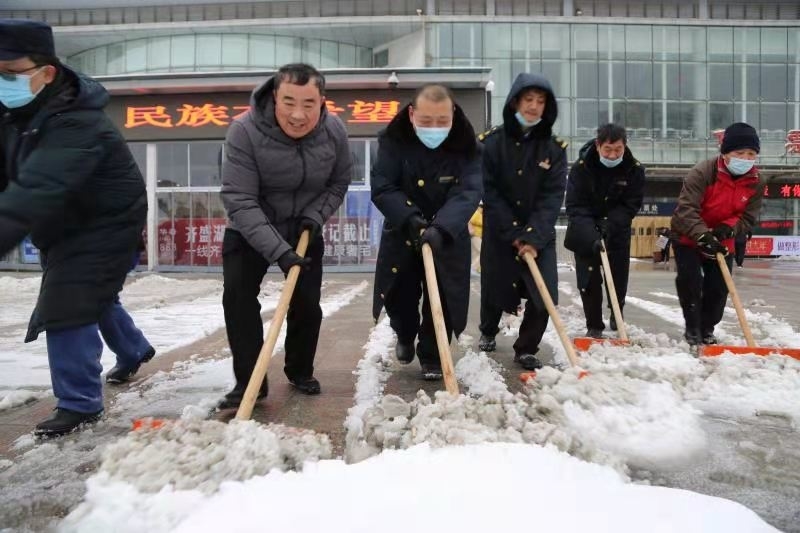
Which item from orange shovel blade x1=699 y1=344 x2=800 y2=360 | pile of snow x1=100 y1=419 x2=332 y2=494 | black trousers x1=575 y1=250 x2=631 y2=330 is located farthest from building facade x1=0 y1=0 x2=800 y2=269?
pile of snow x1=100 y1=419 x2=332 y2=494

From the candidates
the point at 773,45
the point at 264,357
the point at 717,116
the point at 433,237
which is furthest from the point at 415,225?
the point at 773,45

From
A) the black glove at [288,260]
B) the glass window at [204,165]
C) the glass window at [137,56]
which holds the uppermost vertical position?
the glass window at [137,56]

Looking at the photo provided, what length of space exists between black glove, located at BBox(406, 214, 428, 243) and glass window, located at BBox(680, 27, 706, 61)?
3155 centimetres

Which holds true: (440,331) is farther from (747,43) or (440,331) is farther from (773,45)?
(773,45)

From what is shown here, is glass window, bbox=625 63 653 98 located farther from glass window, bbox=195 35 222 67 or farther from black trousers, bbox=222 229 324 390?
black trousers, bbox=222 229 324 390

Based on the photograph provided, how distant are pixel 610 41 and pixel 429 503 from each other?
31873 mm

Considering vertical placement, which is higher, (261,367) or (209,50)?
(209,50)

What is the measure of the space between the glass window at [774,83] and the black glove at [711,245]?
3100 cm

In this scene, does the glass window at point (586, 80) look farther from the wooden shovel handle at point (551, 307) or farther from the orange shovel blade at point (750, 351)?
the wooden shovel handle at point (551, 307)

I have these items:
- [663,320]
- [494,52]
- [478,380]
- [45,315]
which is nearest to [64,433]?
[45,315]

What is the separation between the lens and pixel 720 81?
2967 centimetres

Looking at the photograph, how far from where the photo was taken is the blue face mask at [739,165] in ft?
14.0

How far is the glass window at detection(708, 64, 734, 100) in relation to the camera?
29578mm

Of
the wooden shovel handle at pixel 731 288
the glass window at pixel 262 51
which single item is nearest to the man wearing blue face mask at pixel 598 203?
the wooden shovel handle at pixel 731 288
